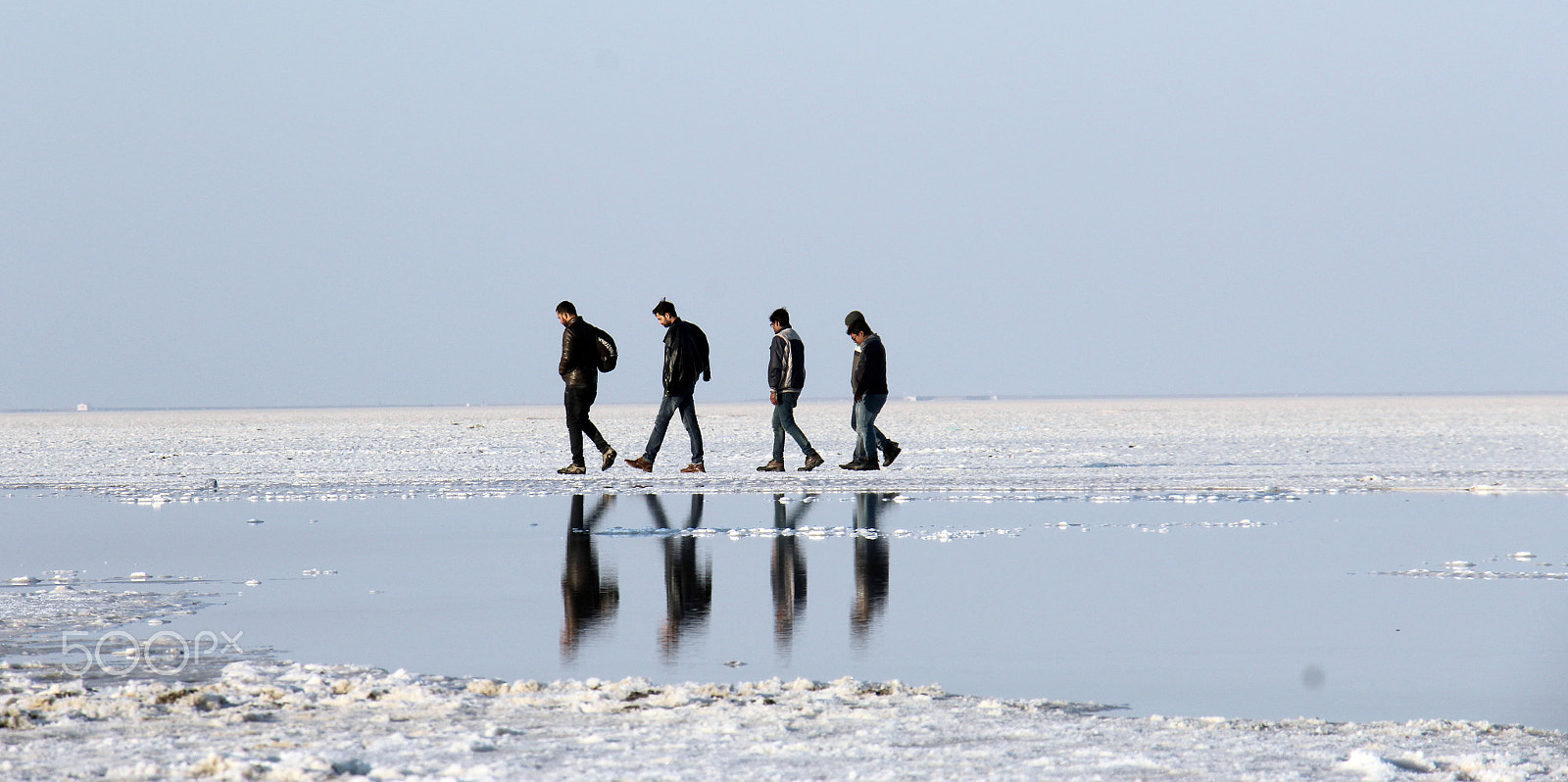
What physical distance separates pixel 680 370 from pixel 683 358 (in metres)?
0.15

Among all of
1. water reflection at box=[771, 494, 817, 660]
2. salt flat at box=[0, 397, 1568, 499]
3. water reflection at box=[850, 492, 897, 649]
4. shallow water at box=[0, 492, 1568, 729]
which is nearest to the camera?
shallow water at box=[0, 492, 1568, 729]

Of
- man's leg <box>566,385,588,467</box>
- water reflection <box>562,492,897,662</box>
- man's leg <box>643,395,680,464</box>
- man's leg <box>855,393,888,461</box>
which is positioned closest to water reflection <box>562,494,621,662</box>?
water reflection <box>562,492,897,662</box>

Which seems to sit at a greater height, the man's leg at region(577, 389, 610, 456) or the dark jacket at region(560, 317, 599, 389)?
the dark jacket at region(560, 317, 599, 389)

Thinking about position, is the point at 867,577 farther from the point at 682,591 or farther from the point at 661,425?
the point at 661,425

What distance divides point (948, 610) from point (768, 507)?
5855 mm

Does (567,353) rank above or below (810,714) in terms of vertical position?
above

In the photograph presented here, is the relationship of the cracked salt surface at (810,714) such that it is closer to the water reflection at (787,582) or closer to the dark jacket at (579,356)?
the water reflection at (787,582)

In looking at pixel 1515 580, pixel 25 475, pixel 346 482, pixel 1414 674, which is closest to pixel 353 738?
pixel 1414 674

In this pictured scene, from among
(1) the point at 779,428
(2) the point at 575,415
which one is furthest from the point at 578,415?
(1) the point at 779,428

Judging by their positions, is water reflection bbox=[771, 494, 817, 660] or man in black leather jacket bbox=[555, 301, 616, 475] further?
man in black leather jacket bbox=[555, 301, 616, 475]

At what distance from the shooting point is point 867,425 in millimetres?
17344

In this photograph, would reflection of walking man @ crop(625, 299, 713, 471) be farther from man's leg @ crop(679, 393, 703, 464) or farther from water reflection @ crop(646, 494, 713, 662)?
water reflection @ crop(646, 494, 713, 662)

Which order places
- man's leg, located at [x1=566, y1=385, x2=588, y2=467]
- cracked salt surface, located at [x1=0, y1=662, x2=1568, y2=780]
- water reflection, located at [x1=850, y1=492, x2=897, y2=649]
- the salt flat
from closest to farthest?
cracked salt surface, located at [x1=0, y1=662, x2=1568, y2=780]
water reflection, located at [x1=850, y1=492, x2=897, y2=649]
the salt flat
man's leg, located at [x1=566, y1=385, x2=588, y2=467]

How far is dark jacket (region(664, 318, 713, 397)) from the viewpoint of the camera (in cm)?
1705
